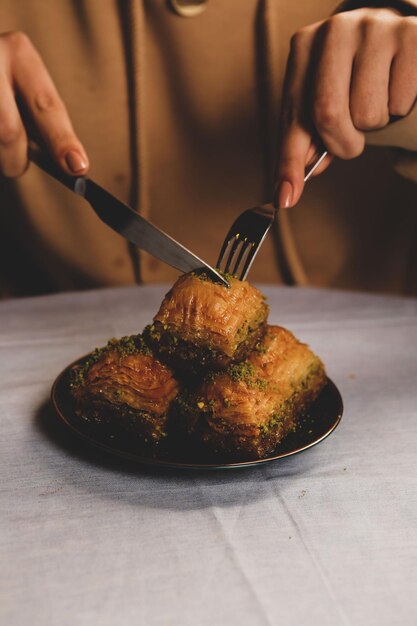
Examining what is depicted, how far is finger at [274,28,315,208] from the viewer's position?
1.10m

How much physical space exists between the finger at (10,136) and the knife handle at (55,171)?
25 mm

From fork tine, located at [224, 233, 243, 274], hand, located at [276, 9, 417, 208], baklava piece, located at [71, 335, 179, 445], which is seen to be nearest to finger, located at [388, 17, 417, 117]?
hand, located at [276, 9, 417, 208]

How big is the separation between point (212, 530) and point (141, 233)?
45 centimetres

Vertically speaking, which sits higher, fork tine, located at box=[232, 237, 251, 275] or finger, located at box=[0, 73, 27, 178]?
finger, located at box=[0, 73, 27, 178]

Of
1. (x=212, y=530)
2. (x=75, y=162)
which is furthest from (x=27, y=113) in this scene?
(x=212, y=530)

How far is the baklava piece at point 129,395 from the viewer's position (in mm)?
854

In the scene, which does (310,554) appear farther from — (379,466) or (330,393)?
(330,393)

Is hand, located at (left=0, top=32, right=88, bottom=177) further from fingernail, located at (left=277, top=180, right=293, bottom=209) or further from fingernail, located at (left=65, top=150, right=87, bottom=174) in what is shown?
fingernail, located at (left=277, top=180, right=293, bottom=209)

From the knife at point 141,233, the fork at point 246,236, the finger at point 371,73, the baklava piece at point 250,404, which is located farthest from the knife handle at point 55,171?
the finger at point 371,73

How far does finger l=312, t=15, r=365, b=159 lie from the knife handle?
435 millimetres

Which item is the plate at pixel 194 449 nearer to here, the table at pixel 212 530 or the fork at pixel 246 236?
the table at pixel 212 530

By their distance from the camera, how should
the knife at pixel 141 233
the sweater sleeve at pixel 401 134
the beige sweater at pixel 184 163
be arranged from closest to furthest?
the knife at pixel 141 233, the sweater sleeve at pixel 401 134, the beige sweater at pixel 184 163

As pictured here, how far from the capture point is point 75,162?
1082 mm

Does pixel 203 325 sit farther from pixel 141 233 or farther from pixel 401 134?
pixel 401 134
